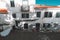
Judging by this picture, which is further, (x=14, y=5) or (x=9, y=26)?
(x=9, y=26)

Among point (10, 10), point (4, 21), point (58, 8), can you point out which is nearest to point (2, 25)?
point (4, 21)

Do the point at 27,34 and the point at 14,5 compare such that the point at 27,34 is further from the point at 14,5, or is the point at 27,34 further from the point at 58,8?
the point at 58,8

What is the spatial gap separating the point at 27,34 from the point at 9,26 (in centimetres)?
355

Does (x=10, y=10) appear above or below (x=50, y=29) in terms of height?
above

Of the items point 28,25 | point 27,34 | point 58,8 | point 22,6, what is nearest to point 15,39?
point 27,34

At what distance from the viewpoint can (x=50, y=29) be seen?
20516 millimetres

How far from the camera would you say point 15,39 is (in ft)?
59.5

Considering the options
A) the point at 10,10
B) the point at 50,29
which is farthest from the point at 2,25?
the point at 50,29

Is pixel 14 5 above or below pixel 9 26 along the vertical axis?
above

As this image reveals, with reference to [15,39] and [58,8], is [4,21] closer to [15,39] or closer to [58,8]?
[15,39]

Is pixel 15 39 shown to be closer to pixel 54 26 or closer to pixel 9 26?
pixel 9 26

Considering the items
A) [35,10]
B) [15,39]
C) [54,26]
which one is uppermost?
[35,10]

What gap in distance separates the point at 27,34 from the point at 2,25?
4.74 m

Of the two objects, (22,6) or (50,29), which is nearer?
(22,6)
